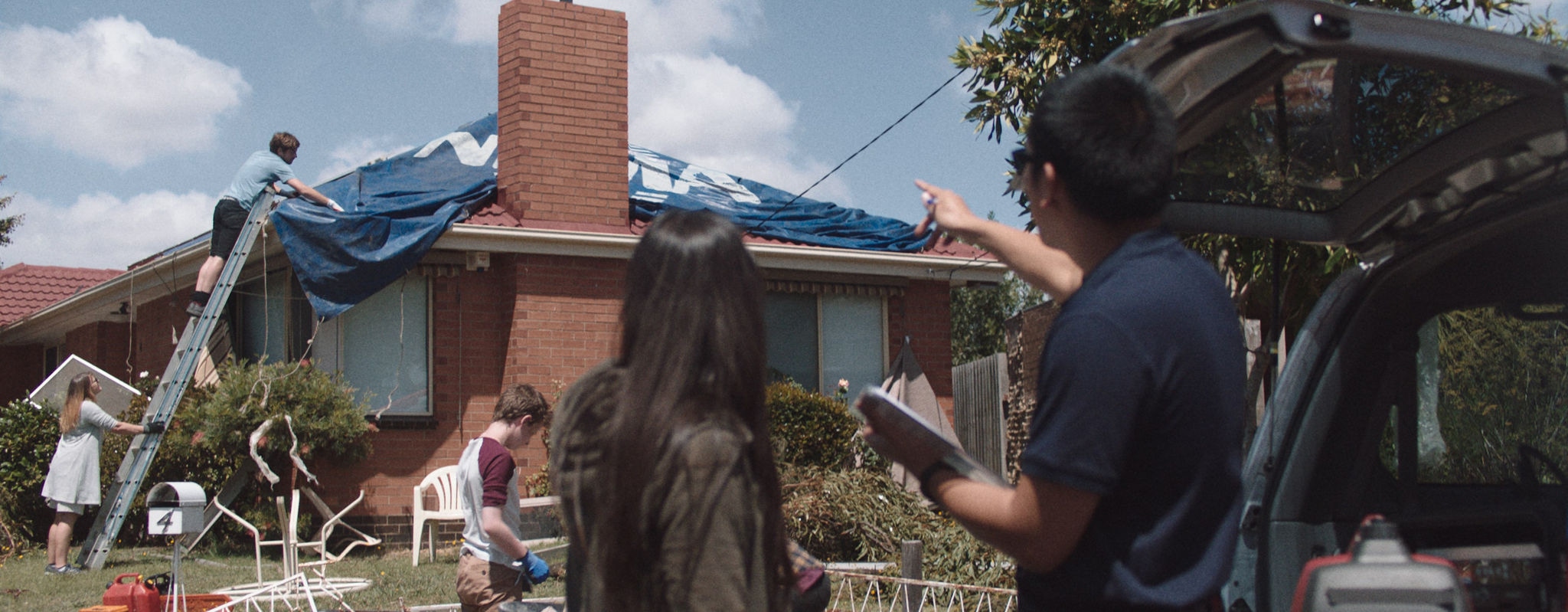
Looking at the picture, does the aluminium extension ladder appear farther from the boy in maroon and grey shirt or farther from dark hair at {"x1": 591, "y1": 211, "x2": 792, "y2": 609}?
dark hair at {"x1": 591, "y1": 211, "x2": 792, "y2": 609}

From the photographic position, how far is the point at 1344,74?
282cm

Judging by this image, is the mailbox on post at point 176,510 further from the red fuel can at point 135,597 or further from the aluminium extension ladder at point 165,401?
the aluminium extension ladder at point 165,401

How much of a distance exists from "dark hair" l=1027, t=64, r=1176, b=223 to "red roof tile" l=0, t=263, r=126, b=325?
22129 millimetres

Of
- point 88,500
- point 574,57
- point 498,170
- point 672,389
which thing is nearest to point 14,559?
point 88,500

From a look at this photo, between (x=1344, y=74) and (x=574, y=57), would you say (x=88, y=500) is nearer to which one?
(x=574, y=57)

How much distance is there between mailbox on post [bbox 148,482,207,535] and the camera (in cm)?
634

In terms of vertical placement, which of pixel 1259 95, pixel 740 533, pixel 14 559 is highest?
pixel 1259 95

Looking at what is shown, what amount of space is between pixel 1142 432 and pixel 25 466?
14.3 m

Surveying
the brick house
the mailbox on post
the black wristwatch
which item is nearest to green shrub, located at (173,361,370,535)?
the brick house

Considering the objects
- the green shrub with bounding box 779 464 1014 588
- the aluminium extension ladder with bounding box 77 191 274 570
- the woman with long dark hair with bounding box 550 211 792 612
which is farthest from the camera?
the aluminium extension ladder with bounding box 77 191 274 570

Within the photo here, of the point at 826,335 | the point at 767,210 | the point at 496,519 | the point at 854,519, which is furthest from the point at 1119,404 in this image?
the point at 767,210

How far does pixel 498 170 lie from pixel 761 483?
12.1m

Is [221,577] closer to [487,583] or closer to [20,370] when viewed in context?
[487,583]

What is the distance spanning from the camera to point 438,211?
12.6 meters
